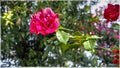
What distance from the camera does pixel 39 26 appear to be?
0.84m

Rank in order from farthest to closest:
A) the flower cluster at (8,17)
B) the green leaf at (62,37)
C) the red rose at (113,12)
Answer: the flower cluster at (8,17), the red rose at (113,12), the green leaf at (62,37)

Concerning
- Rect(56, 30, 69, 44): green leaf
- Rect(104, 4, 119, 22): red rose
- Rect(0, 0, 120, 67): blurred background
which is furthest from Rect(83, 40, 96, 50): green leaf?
Rect(0, 0, 120, 67): blurred background

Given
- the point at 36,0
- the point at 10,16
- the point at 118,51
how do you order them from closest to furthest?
the point at 118,51, the point at 10,16, the point at 36,0

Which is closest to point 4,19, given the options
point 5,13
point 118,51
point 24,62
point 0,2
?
point 5,13

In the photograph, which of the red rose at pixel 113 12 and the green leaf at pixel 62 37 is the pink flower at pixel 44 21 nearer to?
the green leaf at pixel 62 37

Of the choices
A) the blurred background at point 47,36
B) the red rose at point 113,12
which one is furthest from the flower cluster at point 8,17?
the red rose at point 113,12

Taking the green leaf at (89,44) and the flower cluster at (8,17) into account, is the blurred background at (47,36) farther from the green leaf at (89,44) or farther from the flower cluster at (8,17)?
the green leaf at (89,44)

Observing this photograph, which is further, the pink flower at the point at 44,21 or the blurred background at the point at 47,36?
the blurred background at the point at 47,36

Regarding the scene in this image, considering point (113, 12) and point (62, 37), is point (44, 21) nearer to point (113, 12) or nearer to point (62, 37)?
point (62, 37)

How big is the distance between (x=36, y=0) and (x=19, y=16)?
0.23 meters

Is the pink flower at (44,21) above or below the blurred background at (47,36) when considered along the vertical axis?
above

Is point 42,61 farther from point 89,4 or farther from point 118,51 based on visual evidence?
point 118,51

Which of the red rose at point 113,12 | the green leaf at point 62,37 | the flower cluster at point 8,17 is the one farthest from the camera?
the flower cluster at point 8,17

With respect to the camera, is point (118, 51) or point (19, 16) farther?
point (19, 16)
